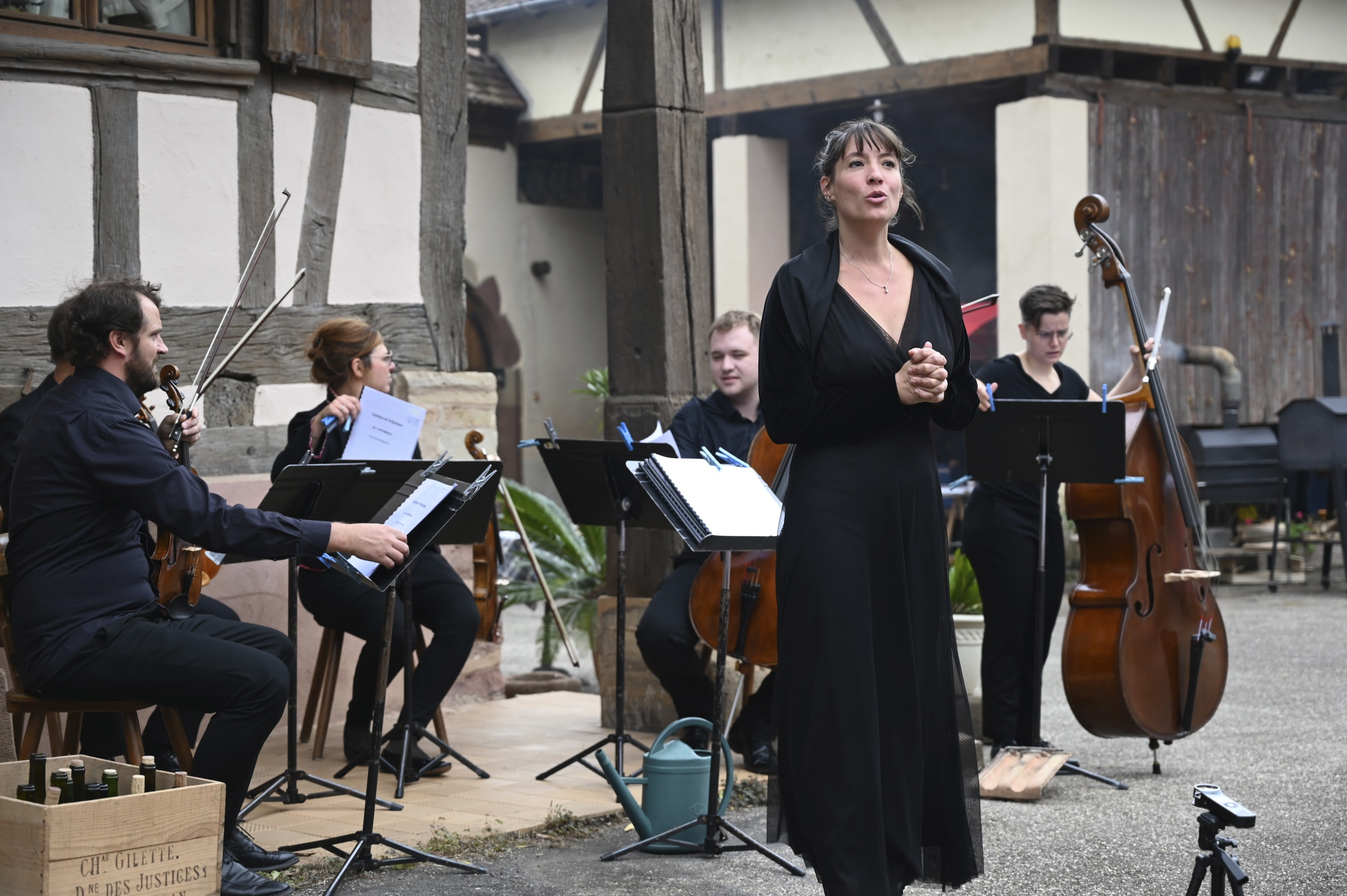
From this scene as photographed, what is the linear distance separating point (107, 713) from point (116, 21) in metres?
2.58

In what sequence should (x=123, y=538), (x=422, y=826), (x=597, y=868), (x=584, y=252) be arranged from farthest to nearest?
(x=584, y=252) → (x=422, y=826) → (x=597, y=868) → (x=123, y=538)

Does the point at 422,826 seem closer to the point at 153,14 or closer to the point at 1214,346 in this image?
the point at 153,14

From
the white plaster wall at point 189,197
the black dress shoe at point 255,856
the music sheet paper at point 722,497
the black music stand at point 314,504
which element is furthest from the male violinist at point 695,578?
the white plaster wall at point 189,197

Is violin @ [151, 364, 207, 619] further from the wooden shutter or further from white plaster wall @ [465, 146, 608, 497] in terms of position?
white plaster wall @ [465, 146, 608, 497]

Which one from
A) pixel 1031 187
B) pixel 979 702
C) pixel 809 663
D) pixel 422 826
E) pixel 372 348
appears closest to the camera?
pixel 809 663

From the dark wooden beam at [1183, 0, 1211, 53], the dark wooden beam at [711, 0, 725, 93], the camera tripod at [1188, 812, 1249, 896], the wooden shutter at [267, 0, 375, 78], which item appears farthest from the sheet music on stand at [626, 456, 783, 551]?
the dark wooden beam at [711, 0, 725, 93]

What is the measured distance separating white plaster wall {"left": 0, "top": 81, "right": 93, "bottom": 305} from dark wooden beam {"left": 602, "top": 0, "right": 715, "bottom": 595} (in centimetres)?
189

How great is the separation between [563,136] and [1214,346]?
6.18 meters

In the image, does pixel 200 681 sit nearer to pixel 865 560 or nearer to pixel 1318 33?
pixel 865 560

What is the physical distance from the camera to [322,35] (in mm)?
6234

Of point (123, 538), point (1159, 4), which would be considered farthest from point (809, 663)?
point (1159, 4)

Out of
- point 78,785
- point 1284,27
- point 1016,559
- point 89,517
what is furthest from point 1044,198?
point 78,785

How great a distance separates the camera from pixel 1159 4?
12.6 meters

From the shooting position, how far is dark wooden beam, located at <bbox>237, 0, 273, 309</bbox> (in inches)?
239
